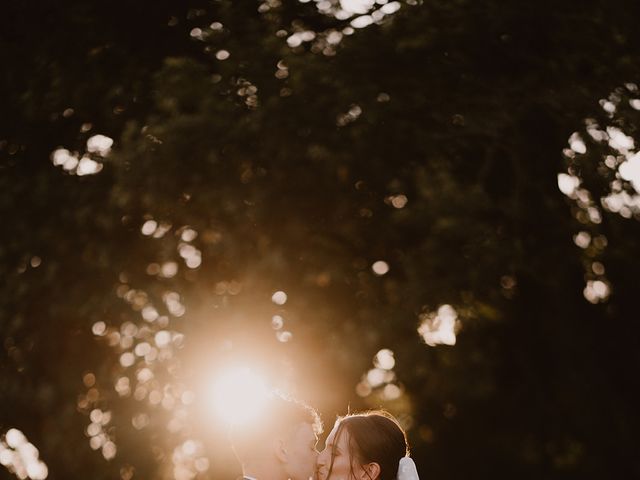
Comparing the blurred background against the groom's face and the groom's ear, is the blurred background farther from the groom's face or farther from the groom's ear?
the groom's face

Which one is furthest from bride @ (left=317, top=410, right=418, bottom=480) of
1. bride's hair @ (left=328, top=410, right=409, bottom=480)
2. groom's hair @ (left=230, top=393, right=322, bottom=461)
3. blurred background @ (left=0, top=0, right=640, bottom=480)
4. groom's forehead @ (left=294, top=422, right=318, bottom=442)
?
blurred background @ (left=0, top=0, right=640, bottom=480)

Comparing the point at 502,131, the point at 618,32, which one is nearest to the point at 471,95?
the point at 502,131

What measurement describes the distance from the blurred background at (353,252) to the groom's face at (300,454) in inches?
158

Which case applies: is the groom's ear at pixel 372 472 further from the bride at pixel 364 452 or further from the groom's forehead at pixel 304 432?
the groom's forehead at pixel 304 432

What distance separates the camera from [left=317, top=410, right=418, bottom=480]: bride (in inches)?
217

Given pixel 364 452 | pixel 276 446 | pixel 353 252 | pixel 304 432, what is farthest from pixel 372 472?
pixel 353 252

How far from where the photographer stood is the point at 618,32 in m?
10.8

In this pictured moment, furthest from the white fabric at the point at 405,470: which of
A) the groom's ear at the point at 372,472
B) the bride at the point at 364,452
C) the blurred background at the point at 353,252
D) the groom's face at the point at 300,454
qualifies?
the blurred background at the point at 353,252

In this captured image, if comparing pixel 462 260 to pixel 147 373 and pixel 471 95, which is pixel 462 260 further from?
pixel 147 373

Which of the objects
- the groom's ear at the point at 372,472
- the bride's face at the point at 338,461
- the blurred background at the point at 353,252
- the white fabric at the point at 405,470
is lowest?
the blurred background at the point at 353,252

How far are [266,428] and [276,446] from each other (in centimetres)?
11

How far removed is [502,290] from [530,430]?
150cm

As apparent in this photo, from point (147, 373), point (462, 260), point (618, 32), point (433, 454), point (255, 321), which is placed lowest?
point (433, 454)

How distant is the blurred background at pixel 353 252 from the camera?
31.6ft
